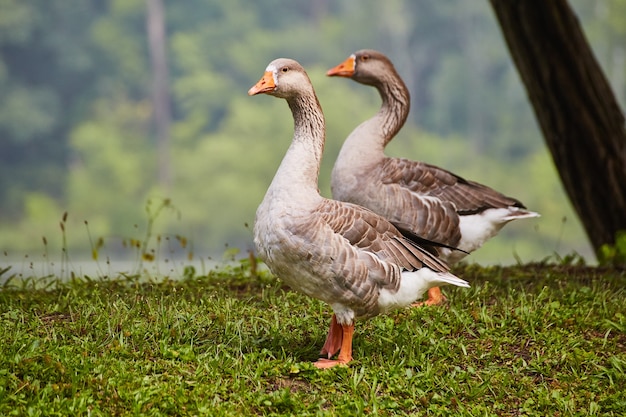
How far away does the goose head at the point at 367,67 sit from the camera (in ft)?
19.4

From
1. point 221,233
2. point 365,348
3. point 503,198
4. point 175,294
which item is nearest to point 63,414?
point 365,348

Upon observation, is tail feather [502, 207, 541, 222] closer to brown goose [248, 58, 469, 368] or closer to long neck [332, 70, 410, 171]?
long neck [332, 70, 410, 171]

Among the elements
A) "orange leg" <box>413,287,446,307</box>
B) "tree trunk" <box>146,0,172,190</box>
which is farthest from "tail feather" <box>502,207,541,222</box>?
"tree trunk" <box>146,0,172,190</box>

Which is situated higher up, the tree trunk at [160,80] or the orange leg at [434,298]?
the tree trunk at [160,80]

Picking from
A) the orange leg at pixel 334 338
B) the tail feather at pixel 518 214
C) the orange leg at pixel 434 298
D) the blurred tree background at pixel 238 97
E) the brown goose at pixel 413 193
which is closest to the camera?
A: the orange leg at pixel 334 338

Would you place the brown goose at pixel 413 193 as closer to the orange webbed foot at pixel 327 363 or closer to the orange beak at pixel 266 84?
the orange webbed foot at pixel 327 363

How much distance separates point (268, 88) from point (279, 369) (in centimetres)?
146

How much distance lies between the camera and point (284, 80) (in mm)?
3955

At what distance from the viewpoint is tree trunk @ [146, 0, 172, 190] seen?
17.0 metres

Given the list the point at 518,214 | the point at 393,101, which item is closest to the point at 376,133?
the point at 393,101

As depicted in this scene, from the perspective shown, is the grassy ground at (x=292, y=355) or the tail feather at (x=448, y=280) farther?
the tail feather at (x=448, y=280)

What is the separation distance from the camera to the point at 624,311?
514 cm

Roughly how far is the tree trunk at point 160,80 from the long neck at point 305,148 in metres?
13.2

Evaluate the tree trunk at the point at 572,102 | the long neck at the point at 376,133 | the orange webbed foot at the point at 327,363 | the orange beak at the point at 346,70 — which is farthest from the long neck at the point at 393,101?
the orange webbed foot at the point at 327,363
